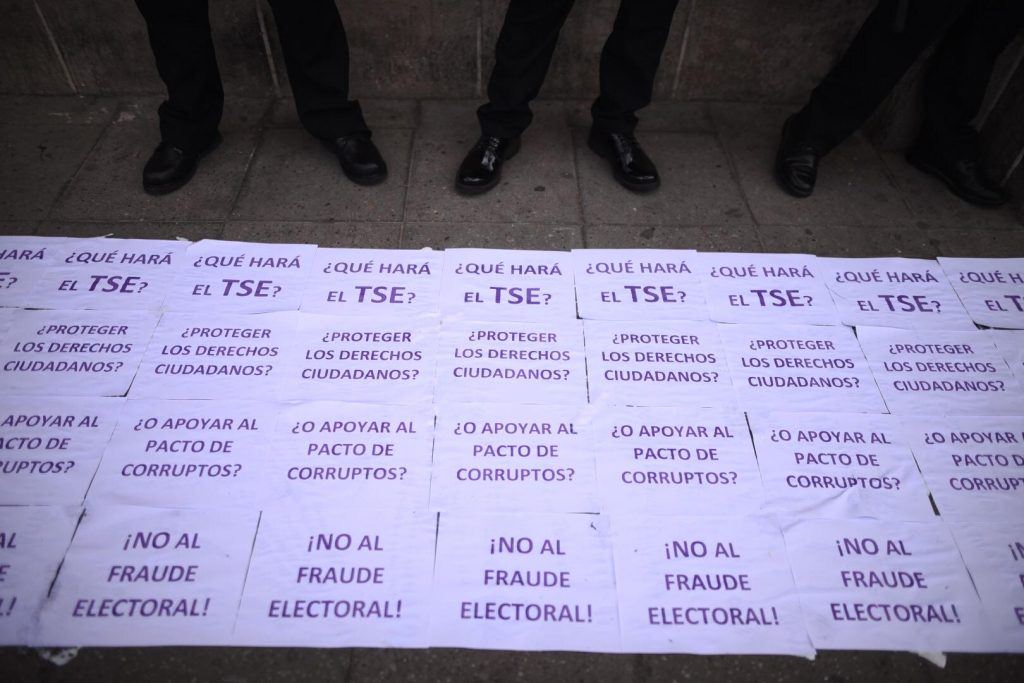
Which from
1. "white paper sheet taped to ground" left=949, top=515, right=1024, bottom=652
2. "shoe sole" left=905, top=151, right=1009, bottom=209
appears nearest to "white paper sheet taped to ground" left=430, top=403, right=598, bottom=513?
"white paper sheet taped to ground" left=949, top=515, right=1024, bottom=652

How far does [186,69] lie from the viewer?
8.62 feet

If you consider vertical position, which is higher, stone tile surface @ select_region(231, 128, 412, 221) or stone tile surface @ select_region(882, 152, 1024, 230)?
stone tile surface @ select_region(882, 152, 1024, 230)

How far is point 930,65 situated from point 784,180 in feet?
3.12

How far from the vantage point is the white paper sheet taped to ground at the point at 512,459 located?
1.91 m

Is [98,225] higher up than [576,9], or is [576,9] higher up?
[576,9]

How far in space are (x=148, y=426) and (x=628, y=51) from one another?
96.6 inches

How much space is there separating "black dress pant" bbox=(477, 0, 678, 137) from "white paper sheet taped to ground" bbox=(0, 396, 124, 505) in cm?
204

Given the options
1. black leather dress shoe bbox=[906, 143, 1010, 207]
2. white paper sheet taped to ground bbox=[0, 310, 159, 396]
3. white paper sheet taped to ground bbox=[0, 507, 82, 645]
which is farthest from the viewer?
black leather dress shoe bbox=[906, 143, 1010, 207]

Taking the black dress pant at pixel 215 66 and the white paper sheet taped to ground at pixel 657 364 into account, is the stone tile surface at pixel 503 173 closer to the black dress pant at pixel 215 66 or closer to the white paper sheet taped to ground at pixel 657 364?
the black dress pant at pixel 215 66

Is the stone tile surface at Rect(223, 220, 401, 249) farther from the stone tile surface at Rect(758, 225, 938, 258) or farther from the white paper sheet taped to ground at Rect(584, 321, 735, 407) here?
the stone tile surface at Rect(758, 225, 938, 258)

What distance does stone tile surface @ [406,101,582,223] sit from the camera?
9.27 ft

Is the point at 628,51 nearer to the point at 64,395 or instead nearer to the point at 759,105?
the point at 759,105

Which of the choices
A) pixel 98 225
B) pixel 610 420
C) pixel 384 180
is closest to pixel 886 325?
pixel 610 420

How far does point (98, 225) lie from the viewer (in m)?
2.67
